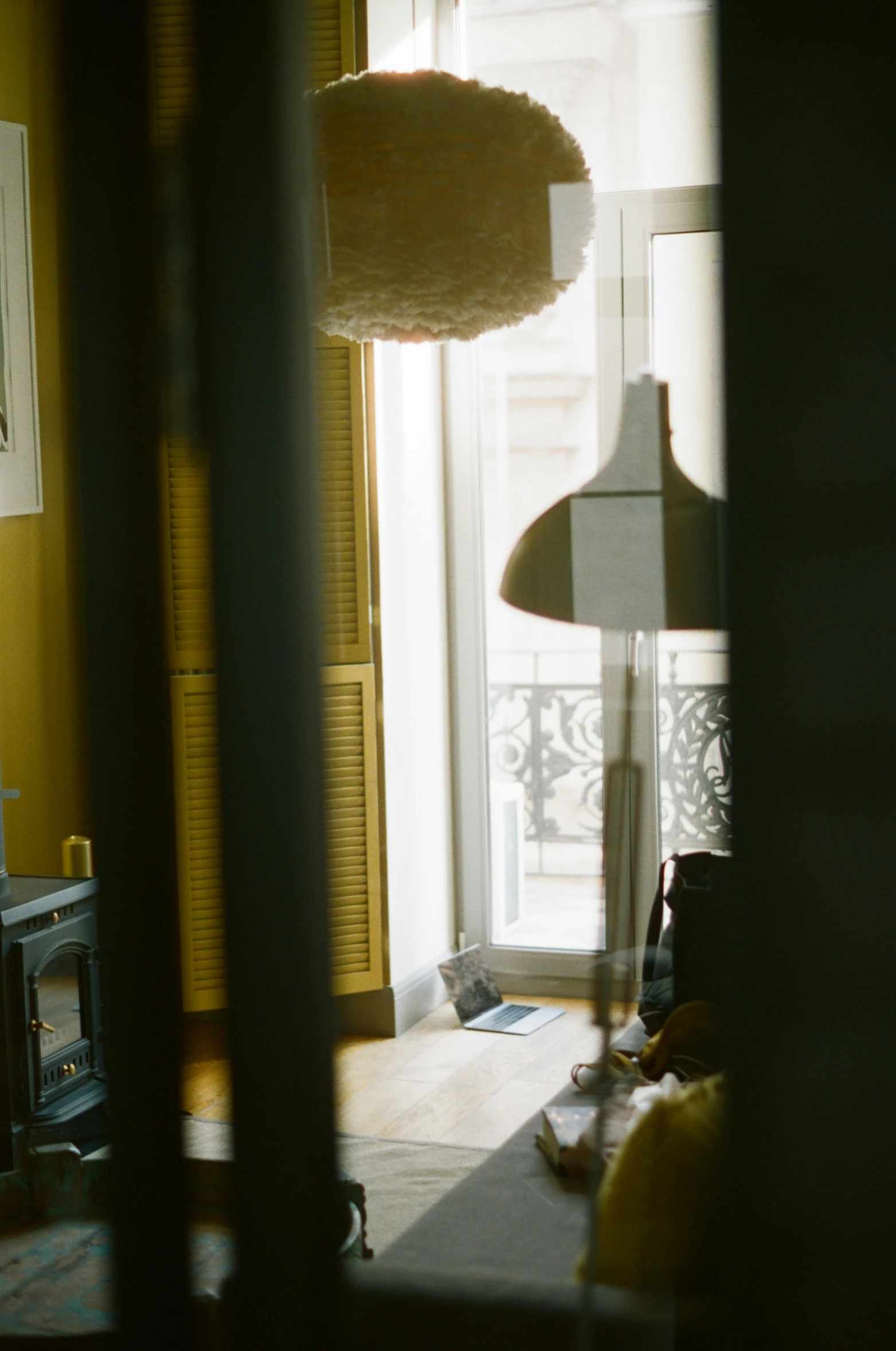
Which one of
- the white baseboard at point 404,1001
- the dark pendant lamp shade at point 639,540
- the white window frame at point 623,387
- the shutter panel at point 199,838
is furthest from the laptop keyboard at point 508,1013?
the shutter panel at point 199,838

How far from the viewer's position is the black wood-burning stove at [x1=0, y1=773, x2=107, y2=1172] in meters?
2.40

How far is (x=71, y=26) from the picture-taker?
461 millimetres

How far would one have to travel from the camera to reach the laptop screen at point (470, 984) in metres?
3.00

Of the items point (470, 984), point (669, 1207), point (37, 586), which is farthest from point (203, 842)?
point (37, 586)

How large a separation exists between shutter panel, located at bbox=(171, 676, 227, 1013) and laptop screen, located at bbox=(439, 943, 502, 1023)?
2.43 meters

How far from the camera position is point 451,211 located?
1492 mm

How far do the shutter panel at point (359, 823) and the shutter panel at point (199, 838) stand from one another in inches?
19.6

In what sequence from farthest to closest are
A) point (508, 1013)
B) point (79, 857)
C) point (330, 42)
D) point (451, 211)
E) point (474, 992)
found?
point (474, 992), point (508, 1013), point (79, 857), point (451, 211), point (330, 42)

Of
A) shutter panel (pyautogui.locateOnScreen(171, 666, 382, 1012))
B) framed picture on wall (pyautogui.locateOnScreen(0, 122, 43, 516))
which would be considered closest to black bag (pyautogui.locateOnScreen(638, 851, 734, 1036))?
shutter panel (pyautogui.locateOnScreen(171, 666, 382, 1012))

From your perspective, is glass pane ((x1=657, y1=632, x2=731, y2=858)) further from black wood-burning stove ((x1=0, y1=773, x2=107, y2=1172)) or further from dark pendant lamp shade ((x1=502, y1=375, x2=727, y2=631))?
black wood-burning stove ((x1=0, y1=773, x2=107, y2=1172))

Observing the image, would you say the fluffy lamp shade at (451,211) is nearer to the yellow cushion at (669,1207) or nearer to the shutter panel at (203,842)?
the shutter panel at (203,842)

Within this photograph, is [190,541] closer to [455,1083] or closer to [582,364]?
[582,364]

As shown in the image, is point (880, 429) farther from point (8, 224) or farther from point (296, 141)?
point (8, 224)

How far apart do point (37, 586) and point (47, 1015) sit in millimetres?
1058
